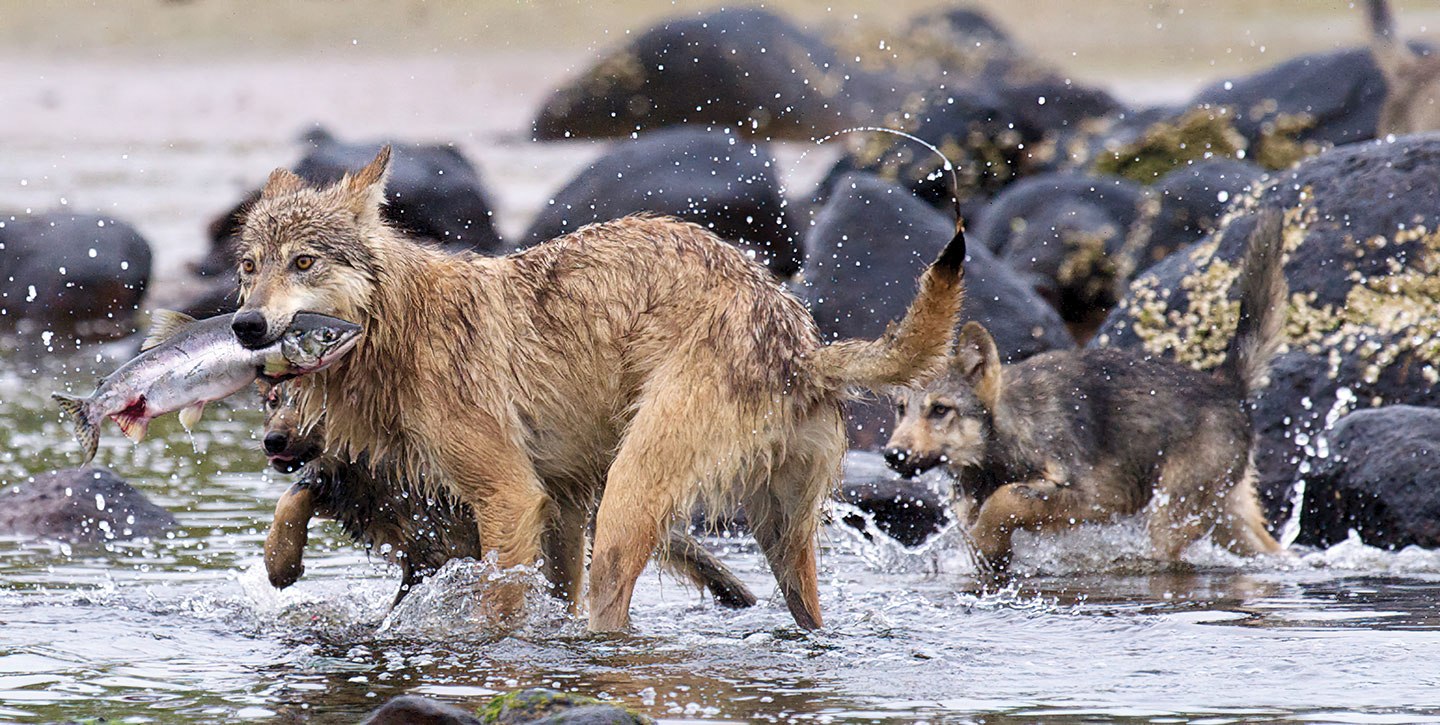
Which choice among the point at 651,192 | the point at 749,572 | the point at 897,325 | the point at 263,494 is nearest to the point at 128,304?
the point at 651,192

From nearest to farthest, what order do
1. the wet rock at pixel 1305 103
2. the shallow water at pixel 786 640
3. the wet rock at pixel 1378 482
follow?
the shallow water at pixel 786 640
the wet rock at pixel 1378 482
the wet rock at pixel 1305 103

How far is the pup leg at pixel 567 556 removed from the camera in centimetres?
791

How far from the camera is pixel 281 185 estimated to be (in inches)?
297

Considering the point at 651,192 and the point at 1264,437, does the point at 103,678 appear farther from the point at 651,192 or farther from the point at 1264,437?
the point at 651,192

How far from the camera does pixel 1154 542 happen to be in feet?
31.9

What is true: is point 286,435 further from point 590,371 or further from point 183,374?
point 590,371

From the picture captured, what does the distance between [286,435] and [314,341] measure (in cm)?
→ 91

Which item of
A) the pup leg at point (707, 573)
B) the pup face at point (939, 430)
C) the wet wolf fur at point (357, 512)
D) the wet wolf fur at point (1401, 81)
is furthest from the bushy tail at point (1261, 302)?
the wet wolf fur at point (1401, 81)

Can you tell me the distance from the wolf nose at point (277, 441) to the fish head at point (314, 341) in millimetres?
768

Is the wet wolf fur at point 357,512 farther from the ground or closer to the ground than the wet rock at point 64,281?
closer to the ground

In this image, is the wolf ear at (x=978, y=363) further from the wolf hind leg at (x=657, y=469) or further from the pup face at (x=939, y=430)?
the wolf hind leg at (x=657, y=469)

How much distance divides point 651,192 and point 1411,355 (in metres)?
6.65

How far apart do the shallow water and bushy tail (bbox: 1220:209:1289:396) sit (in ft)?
3.54

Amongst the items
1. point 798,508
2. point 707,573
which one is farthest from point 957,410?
point 798,508
